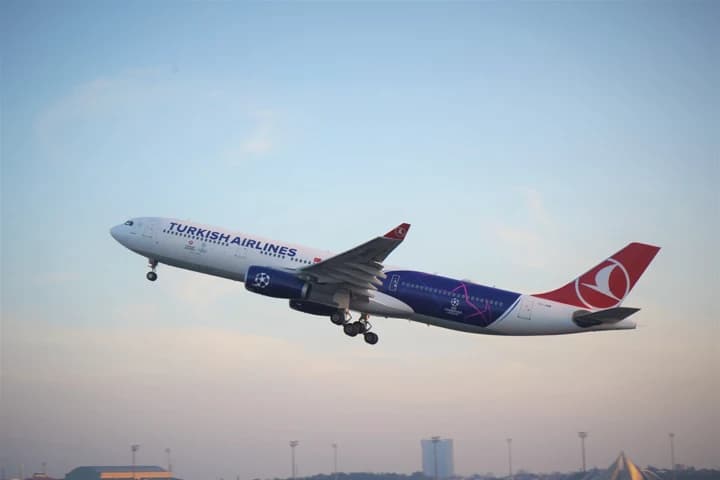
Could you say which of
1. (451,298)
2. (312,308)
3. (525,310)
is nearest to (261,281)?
(312,308)

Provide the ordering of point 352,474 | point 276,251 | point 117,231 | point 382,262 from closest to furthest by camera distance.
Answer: point 382,262
point 276,251
point 117,231
point 352,474

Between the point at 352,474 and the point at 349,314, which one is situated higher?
the point at 349,314

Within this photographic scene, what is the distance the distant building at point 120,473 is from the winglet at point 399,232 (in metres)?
27.9

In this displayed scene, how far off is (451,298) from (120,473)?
102 ft

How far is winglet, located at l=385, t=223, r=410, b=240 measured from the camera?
45281 mm

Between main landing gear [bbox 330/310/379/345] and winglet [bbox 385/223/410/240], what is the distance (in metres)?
8.44

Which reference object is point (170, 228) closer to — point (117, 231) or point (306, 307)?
point (117, 231)

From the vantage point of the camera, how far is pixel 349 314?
52.9 meters

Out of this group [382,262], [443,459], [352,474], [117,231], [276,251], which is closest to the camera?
[382,262]

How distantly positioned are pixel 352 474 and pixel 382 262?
77.1ft

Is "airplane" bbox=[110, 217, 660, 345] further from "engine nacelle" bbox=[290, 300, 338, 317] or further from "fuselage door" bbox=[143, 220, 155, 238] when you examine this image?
"fuselage door" bbox=[143, 220, 155, 238]

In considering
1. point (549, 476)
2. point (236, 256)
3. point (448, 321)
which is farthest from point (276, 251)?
point (549, 476)

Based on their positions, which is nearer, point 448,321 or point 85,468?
point 448,321

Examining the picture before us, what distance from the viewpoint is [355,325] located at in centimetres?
5356
